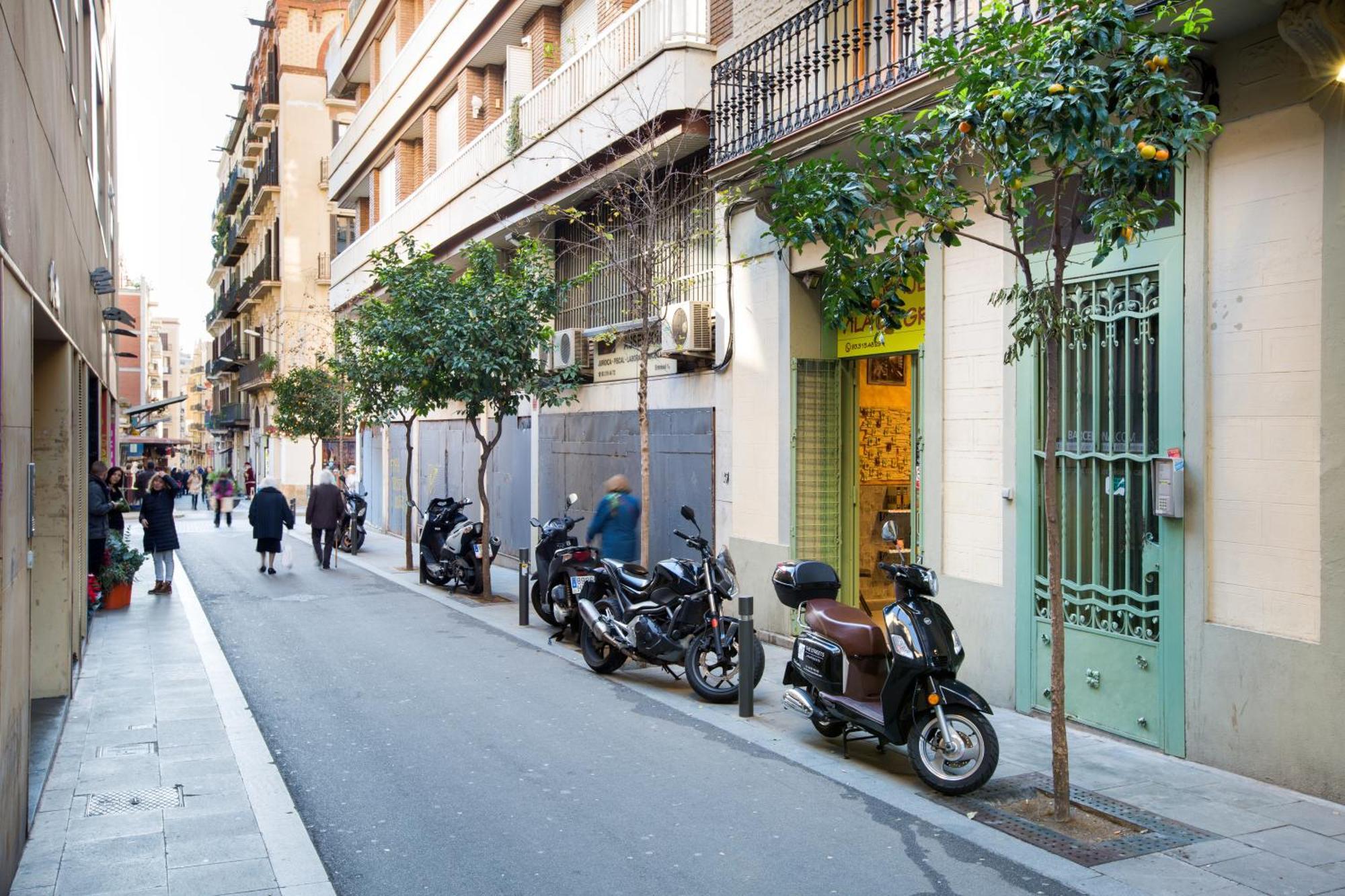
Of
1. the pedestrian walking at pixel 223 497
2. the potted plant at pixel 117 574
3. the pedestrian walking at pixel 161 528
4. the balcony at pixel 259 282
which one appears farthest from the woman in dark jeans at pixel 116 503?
the balcony at pixel 259 282

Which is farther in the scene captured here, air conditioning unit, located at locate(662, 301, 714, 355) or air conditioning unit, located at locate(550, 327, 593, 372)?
air conditioning unit, located at locate(550, 327, 593, 372)

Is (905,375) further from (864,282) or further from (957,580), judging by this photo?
(864,282)

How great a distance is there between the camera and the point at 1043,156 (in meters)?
6.09

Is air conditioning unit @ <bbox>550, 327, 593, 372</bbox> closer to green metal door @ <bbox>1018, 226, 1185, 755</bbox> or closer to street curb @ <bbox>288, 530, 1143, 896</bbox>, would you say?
street curb @ <bbox>288, 530, 1143, 896</bbox>

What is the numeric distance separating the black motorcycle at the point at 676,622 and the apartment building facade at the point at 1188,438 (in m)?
1.86

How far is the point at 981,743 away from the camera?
621 centimetres

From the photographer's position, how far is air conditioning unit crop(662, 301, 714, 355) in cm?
1283

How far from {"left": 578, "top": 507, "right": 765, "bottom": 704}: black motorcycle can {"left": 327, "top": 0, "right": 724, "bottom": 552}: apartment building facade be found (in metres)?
3.31

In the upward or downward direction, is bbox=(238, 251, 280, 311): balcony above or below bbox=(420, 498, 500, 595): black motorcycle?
above

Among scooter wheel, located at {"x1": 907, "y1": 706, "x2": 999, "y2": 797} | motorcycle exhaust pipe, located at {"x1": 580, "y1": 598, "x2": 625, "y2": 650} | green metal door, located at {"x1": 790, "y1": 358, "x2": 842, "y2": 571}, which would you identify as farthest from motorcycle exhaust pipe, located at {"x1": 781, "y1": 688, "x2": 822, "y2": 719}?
green metal door, located at {"x1": 790, "y1": 358, "x2": 842, "y2": 571}

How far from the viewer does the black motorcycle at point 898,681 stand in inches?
247

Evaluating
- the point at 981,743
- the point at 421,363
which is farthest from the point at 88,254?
the point at 981,743

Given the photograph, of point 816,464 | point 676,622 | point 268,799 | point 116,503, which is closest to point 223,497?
point 116,503

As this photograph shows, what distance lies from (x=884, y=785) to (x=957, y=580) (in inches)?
110
